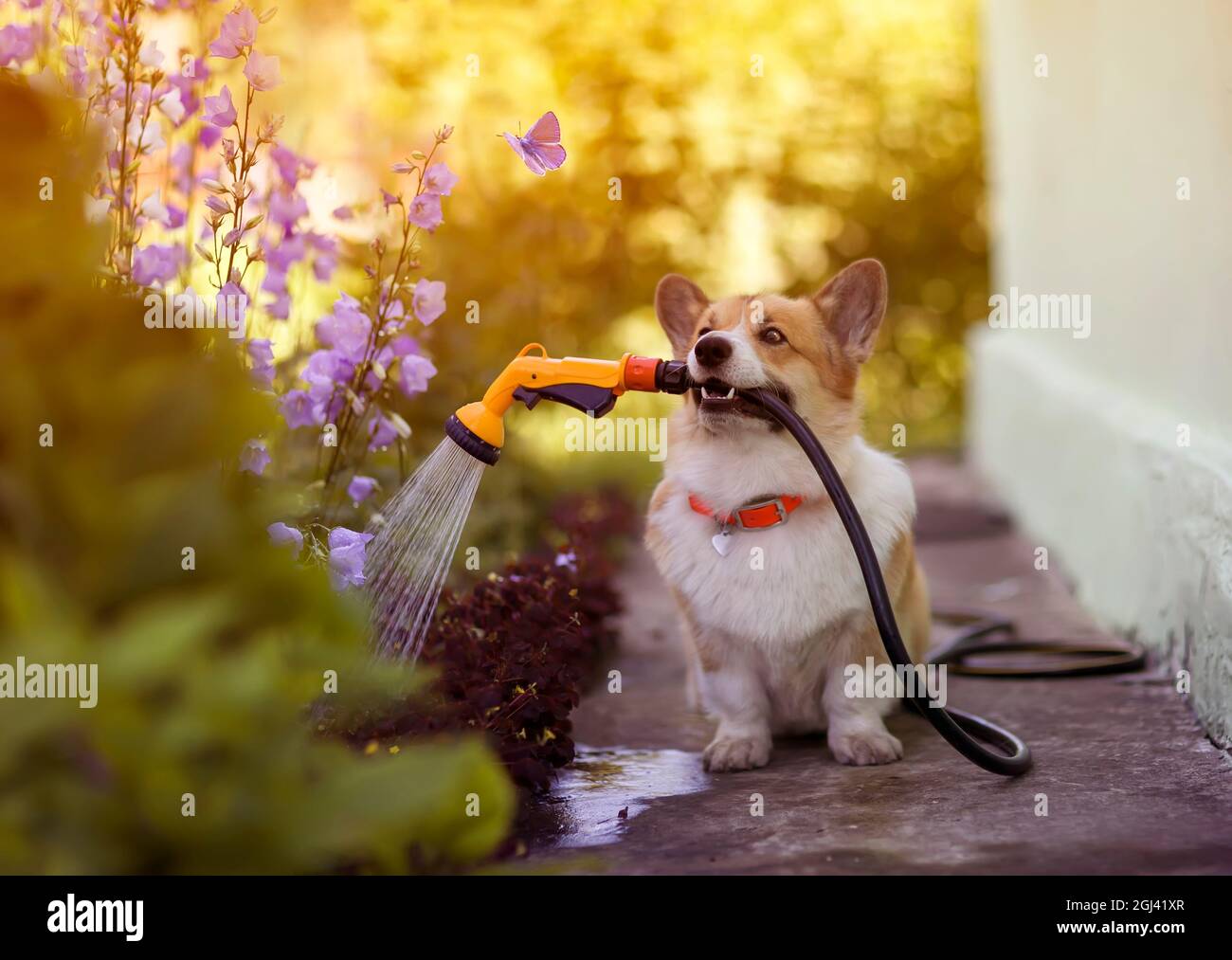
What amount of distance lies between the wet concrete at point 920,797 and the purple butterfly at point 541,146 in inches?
51.4

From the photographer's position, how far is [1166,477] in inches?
137

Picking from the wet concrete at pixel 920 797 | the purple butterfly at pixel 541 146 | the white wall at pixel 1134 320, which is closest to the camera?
the wet concrete at pixel 920 797

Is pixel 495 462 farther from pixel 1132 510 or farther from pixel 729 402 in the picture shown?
pixel 1132 510

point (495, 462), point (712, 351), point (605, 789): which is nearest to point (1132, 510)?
point (712, 351)

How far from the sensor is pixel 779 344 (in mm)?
2982

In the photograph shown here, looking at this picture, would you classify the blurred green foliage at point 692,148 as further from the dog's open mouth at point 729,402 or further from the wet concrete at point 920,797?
the dog's open mouth at point 729,402

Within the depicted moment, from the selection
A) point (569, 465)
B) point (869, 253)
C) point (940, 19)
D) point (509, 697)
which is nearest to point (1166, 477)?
point (509, 697)

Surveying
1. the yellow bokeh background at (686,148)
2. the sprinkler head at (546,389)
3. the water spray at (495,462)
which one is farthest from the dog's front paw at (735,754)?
the yellow bokeh background at (686,148)

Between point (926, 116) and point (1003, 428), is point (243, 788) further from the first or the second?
point (926, 116)

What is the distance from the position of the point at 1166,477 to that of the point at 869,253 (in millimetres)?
6096

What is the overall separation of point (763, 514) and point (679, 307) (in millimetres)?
636

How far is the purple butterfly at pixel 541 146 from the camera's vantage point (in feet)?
8.43

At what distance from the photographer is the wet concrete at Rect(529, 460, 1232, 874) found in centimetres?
217

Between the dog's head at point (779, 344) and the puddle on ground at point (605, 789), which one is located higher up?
the dog's head at point (779, 344)
